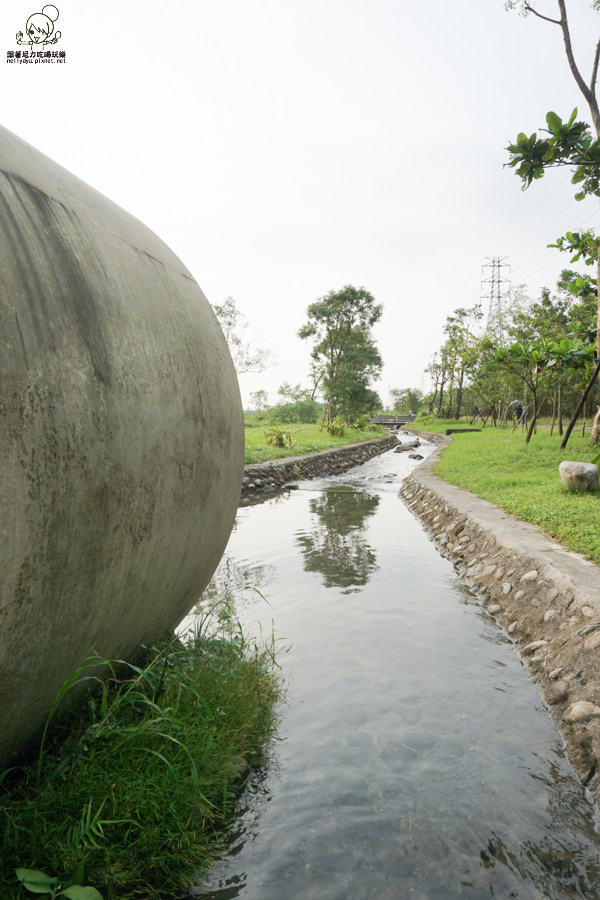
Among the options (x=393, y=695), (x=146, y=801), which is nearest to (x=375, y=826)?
(x=146, y=801)

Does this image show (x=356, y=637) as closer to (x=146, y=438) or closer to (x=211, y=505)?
(x=211, y=505)

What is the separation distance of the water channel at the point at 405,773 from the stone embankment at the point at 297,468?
8179mm

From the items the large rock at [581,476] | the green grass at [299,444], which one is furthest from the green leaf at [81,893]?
the green grass at [299,444]

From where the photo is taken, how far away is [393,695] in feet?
13.0

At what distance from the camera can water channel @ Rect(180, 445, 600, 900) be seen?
7.83 ft

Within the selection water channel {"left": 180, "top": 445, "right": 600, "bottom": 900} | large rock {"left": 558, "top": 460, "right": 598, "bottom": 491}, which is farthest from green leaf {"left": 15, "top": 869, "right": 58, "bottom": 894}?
large rock {"left": 558, "top": 460, "right": 598, "bottom": 491}

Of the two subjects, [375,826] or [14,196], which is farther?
[375,826]

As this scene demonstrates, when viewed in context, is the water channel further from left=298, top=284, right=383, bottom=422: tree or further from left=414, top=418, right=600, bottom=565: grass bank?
left=298, top=284, right=383, bottom=422: tree

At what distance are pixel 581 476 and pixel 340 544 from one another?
12.2 ft

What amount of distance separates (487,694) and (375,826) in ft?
5.56

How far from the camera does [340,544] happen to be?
29.0 feet

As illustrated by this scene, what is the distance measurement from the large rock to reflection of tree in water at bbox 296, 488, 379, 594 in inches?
126

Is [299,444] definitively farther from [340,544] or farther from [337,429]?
[340,544]

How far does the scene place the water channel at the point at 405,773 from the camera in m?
2.39
